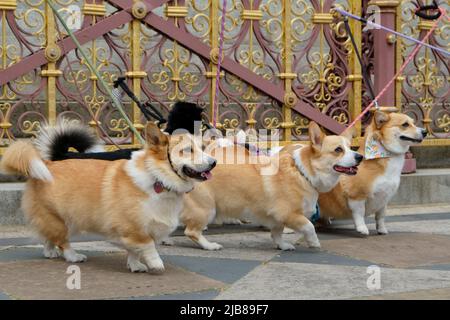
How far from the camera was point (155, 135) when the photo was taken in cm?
535

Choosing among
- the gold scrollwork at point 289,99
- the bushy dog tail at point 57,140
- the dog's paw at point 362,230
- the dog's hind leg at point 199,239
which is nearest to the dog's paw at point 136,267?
the dog's hind leg at point 199,239

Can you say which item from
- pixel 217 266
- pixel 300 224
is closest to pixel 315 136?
pixel 300 224

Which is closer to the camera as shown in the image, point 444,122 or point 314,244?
point 314,244

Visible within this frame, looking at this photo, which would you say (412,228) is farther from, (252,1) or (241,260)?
(252,1)

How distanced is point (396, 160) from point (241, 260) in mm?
1881

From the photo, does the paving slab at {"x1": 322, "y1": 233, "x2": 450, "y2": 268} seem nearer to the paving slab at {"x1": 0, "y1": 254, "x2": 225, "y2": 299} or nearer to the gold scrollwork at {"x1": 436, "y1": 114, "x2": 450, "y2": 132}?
the paving slab at {"x1": 0, "y1": 254, "x2": 225, "y2": 299}

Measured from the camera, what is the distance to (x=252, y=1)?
8281 millimetres

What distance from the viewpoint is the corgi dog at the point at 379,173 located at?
7.01 m

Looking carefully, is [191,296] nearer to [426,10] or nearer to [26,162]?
[26,162]

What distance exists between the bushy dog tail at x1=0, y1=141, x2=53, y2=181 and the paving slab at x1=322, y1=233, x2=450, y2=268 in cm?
229

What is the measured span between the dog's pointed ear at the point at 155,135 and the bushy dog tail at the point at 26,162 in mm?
801

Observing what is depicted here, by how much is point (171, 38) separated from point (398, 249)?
3.03 meters

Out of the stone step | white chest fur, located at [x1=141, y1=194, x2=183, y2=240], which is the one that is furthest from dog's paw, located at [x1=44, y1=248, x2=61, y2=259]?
the stone step

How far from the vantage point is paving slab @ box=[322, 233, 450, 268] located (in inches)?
238
